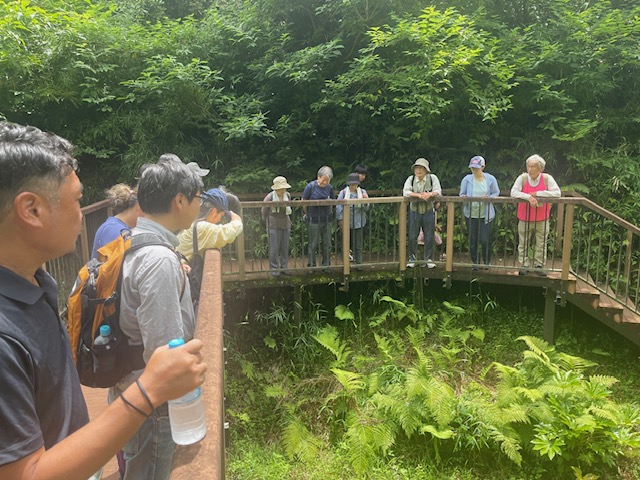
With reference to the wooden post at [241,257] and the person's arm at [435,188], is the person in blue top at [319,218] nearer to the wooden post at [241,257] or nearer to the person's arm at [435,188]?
the wooden post at [241,257]

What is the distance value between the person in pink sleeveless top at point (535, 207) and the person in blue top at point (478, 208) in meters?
0.46

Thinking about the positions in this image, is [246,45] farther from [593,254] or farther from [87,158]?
[593,254]

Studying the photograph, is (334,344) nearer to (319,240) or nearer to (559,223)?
(319,240)

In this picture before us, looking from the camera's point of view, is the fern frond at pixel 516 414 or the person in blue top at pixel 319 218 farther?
the person in blue top at pixel 319 218

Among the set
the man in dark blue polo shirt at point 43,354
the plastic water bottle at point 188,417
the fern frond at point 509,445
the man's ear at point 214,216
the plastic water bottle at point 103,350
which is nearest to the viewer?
the man in dark blue polo shirt at point 43,354

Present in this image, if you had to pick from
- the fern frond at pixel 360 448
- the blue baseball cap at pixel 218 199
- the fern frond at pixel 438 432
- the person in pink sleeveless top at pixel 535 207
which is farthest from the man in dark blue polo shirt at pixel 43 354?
the person in pink sleeveless top at pixel 535 207

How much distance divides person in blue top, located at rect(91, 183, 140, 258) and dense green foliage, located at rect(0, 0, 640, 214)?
679 cm

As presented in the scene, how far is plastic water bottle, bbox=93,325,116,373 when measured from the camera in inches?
75.2

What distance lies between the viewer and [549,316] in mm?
8094

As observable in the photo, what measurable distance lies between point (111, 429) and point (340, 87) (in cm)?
987

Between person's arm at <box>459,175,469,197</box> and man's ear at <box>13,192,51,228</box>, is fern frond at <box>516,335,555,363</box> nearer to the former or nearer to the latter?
person's arm at <box>459,175,469,197</box>

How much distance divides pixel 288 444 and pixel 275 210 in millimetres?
3488

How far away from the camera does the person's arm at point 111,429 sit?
39.9 inches

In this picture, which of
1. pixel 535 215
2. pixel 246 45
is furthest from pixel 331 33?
pixel 535 215
